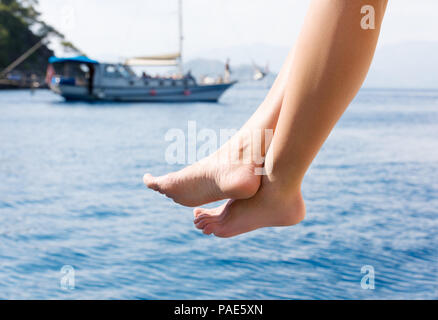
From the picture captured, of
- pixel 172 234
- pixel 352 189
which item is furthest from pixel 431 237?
pixel 172 234

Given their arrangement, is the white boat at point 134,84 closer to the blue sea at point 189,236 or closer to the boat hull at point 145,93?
the boat hull at point 145,93

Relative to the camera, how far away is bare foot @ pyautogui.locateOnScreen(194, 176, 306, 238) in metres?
1.10

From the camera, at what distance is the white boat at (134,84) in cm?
2681

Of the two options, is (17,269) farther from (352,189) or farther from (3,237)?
(352,189)

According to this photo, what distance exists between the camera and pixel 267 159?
1.03 metres

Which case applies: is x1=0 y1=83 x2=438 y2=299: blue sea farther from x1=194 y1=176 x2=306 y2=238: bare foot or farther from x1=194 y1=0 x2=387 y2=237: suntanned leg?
x1=194 y1=0 x2=387 y2=237: suntanned leg

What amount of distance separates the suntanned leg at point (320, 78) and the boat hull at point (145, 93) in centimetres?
2710

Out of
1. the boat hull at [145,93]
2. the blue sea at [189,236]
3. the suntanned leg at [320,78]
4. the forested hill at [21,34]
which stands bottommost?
the blue sea at [189,236]

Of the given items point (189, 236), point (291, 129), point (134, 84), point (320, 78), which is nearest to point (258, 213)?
point (291, 129)

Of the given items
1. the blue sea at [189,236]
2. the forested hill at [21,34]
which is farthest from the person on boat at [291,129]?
the forested hill at [21,34]

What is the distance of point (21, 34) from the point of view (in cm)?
4656

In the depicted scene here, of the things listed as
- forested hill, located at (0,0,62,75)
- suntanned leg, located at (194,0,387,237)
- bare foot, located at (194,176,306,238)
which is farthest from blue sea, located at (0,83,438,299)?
forested hill, located at (0,0,62,75)

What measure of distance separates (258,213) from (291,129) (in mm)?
325
